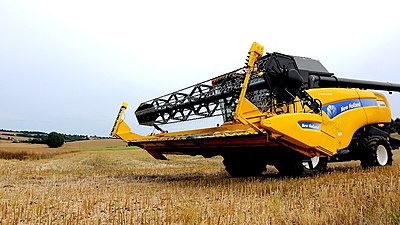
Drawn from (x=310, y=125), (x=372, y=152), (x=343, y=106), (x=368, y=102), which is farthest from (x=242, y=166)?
(x=368, y=102)

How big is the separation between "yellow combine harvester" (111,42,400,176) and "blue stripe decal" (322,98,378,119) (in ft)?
0.07

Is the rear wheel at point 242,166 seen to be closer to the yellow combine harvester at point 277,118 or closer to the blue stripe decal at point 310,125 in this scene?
the yellow combine harvester at point 277,118

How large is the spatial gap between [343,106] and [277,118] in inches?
103

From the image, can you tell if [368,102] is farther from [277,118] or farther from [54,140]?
[54,140]

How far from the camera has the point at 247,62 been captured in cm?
571

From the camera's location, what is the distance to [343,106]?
23.4 ft

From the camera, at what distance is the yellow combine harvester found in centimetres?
553

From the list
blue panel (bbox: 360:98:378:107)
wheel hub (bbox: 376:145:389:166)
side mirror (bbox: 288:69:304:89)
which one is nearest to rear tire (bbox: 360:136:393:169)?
wheel hub (bbox: 376:145:389:166)

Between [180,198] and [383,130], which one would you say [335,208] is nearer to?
[180,198]

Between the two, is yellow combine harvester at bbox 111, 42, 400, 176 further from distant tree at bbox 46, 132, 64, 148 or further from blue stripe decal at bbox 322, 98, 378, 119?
distant tree at bbox 46, 132, 64, 148

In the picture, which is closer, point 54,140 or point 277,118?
point 277,118

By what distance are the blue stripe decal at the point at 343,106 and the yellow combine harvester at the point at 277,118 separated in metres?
0.02

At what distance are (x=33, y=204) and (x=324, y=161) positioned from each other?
6.34 meters

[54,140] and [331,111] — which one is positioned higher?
[331,111]
